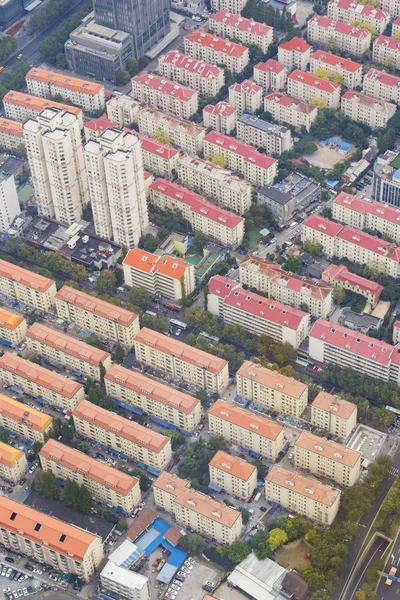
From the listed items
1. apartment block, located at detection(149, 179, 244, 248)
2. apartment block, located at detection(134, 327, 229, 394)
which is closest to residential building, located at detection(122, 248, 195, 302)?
apartment block, located at detection(149, 179, 244, 248)

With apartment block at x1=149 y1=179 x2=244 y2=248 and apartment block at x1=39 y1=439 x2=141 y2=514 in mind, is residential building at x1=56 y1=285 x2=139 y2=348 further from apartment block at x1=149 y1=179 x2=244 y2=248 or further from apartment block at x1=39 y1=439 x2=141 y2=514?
apartment block at x1=149 y1=179 x2=244 y2=248

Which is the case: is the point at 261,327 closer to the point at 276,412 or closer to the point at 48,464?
the point at 276,412

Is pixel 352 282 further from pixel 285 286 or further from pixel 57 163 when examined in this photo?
pixel 57 163

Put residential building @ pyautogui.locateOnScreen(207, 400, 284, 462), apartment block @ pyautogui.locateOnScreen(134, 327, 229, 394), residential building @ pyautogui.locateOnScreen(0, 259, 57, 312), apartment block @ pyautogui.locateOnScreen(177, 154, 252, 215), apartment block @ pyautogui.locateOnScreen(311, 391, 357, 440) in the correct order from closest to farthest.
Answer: residential building @ pyautogui.locateOnScreen(207, 400, 284, 462), apartment block @ pyautogui.locateOnScreen(311, 391, 357, 440), apartment block @ pyautogui.locateOnScreen(134, 327, 229, 394), residential building @ pyautogui.locateOnScreen(0, 259, 57, 312), apartment block @ pyautogui.locateOnScreen(177, 154, 252, 215)

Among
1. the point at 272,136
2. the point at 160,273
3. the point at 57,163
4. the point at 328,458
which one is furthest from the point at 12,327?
the point at 272,136

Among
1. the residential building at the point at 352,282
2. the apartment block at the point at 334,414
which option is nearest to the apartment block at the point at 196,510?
the apartment block at the point at 334,414

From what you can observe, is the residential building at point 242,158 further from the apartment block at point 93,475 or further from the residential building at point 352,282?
the apartment block at point 93,475
